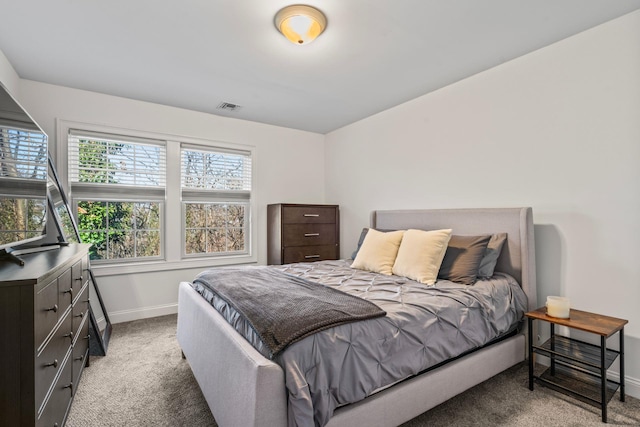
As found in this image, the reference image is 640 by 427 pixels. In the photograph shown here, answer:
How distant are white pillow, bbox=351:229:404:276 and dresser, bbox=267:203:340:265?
4.34 ft

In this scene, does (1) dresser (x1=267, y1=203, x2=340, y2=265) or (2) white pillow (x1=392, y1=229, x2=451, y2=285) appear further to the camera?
(1) dresser (x1=267, y1=203, x2=340, y2=265)

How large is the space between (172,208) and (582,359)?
404 centimetres

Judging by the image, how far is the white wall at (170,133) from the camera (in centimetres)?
312

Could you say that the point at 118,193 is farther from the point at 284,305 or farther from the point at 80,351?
the point at 284,305

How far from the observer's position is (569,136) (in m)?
2.33

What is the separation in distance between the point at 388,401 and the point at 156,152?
352cm

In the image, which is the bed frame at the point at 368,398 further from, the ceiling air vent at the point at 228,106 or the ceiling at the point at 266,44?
the ceiling air vent at the point at 228,106

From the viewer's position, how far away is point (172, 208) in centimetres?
375

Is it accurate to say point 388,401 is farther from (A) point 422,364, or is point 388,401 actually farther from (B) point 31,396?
(B) point 31,396

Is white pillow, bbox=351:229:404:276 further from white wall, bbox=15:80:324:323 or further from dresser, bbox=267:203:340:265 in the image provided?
white wall, bbox=15:80:324:323

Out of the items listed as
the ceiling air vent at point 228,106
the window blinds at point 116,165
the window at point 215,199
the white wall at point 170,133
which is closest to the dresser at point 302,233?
the white wall at point 170,133

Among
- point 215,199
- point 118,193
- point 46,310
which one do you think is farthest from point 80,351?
point 215,199

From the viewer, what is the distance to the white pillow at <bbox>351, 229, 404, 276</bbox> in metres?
2.75

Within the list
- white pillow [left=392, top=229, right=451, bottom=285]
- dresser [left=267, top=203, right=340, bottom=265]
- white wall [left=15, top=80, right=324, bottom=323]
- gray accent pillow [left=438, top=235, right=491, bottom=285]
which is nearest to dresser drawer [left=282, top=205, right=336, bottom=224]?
dresser [left=267, top=203, right=340, bottom=265]
